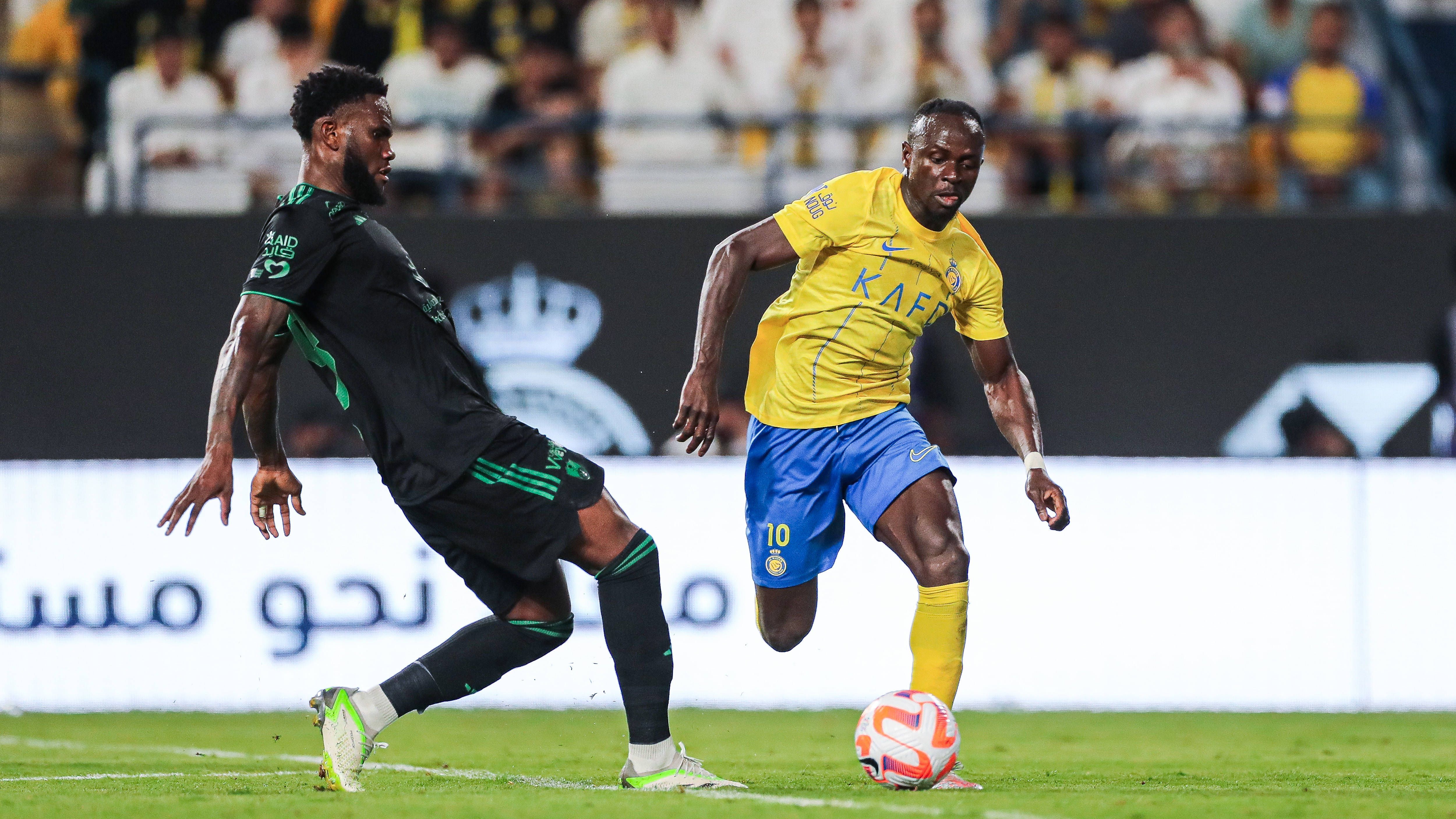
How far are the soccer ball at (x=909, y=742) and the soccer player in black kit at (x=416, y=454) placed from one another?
55cm

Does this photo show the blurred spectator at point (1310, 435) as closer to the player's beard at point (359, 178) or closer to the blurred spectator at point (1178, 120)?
the blurred spectator at point (1178, 120)

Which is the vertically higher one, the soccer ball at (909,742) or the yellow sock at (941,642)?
the yellow sock at (941,642)

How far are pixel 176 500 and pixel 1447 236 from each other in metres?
9.71

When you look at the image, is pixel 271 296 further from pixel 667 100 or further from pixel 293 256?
pixel 667 100

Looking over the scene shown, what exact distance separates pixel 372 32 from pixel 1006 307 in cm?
478

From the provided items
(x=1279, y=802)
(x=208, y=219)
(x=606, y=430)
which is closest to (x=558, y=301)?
(x=606, y=430)

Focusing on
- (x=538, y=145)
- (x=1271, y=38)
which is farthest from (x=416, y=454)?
(x=1271, y=38)

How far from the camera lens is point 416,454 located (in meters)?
5.36

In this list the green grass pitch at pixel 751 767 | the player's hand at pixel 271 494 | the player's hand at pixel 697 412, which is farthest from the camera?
the player's hand at pixel 697 412

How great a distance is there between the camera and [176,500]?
16.1ft

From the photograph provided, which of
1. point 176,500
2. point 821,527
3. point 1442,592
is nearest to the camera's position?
point 176,500

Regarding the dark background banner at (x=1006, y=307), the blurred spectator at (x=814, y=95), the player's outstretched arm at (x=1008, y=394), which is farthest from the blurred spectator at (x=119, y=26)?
the player's outstretched arm at (x=1008, y=394)

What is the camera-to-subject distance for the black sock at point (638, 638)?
5.52 meters

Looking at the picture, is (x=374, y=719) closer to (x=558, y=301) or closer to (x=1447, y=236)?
(x=558, y=301)
